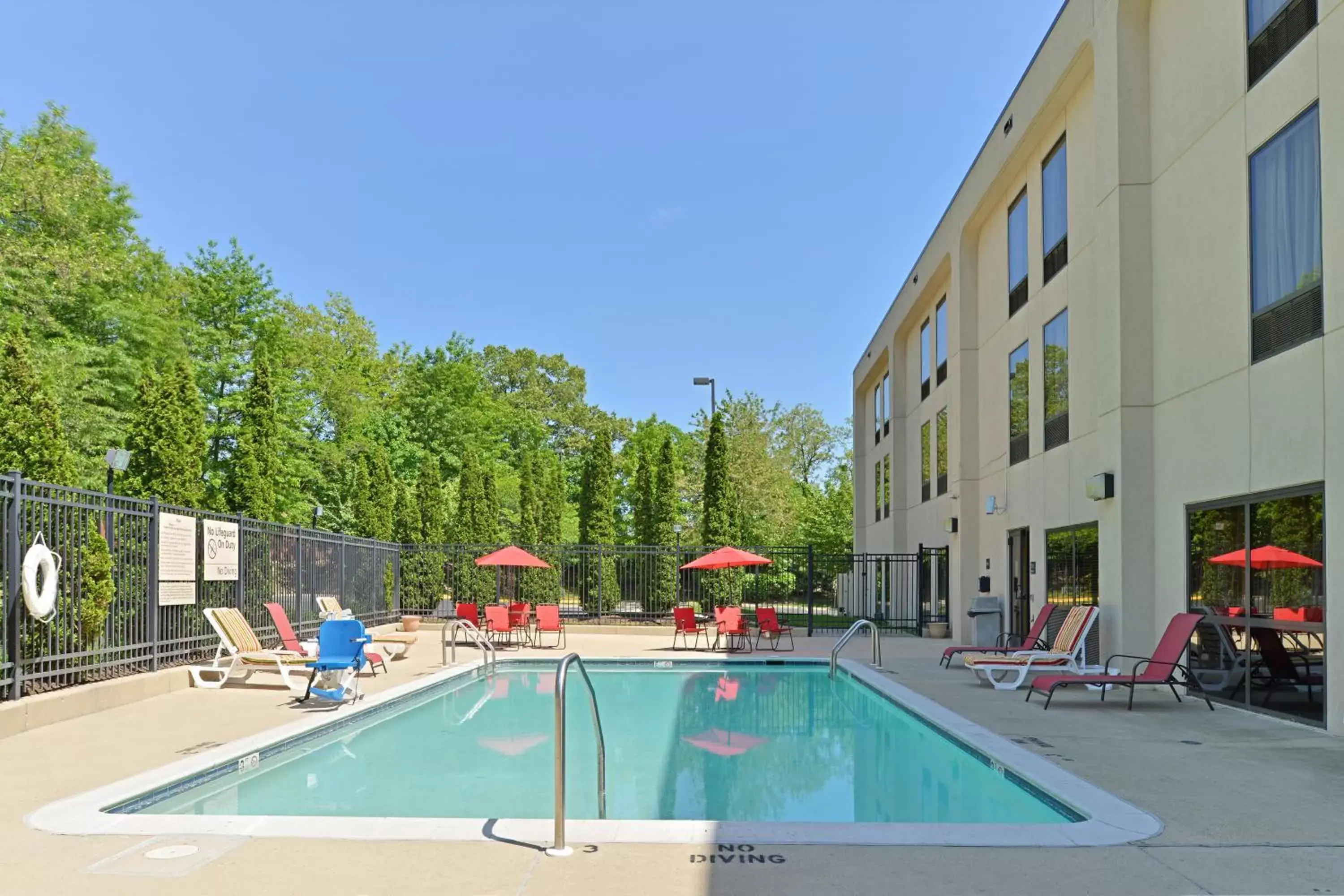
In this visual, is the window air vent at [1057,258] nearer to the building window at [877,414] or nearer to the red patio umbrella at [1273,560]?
the red patio umbrella at [1273,560]

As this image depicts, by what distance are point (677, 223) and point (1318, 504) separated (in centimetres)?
3145

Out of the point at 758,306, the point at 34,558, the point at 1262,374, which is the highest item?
the point at 758,306

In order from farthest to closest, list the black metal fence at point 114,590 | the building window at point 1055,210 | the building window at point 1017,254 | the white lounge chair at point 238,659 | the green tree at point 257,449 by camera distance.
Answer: the green tree at point 257,449, the building window at point 1017,254, the building window at point 1055,210, the white lounge chair at point 238,659, the black metal fence at point 114,590

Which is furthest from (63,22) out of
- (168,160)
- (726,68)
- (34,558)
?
(34,558)

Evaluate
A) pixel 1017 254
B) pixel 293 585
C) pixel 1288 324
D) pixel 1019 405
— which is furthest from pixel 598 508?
pixel 1288 324

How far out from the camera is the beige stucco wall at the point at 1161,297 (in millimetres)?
9297

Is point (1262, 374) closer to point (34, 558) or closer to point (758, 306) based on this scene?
point (34, 558)

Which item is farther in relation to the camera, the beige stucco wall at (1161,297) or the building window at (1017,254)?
the building window at (1017,254)

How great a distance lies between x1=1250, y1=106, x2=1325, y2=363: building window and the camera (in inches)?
371

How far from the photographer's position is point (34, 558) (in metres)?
9.36

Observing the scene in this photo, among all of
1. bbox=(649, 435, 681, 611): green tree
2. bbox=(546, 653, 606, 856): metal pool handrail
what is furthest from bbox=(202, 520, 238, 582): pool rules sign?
bbox=(649, 435, 681, 611): green tree

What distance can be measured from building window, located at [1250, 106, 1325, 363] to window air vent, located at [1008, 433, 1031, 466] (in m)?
7.52

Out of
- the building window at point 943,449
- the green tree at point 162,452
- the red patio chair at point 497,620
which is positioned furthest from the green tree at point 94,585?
the building window at point 943,449

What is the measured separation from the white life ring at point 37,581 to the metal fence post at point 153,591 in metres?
2.41
